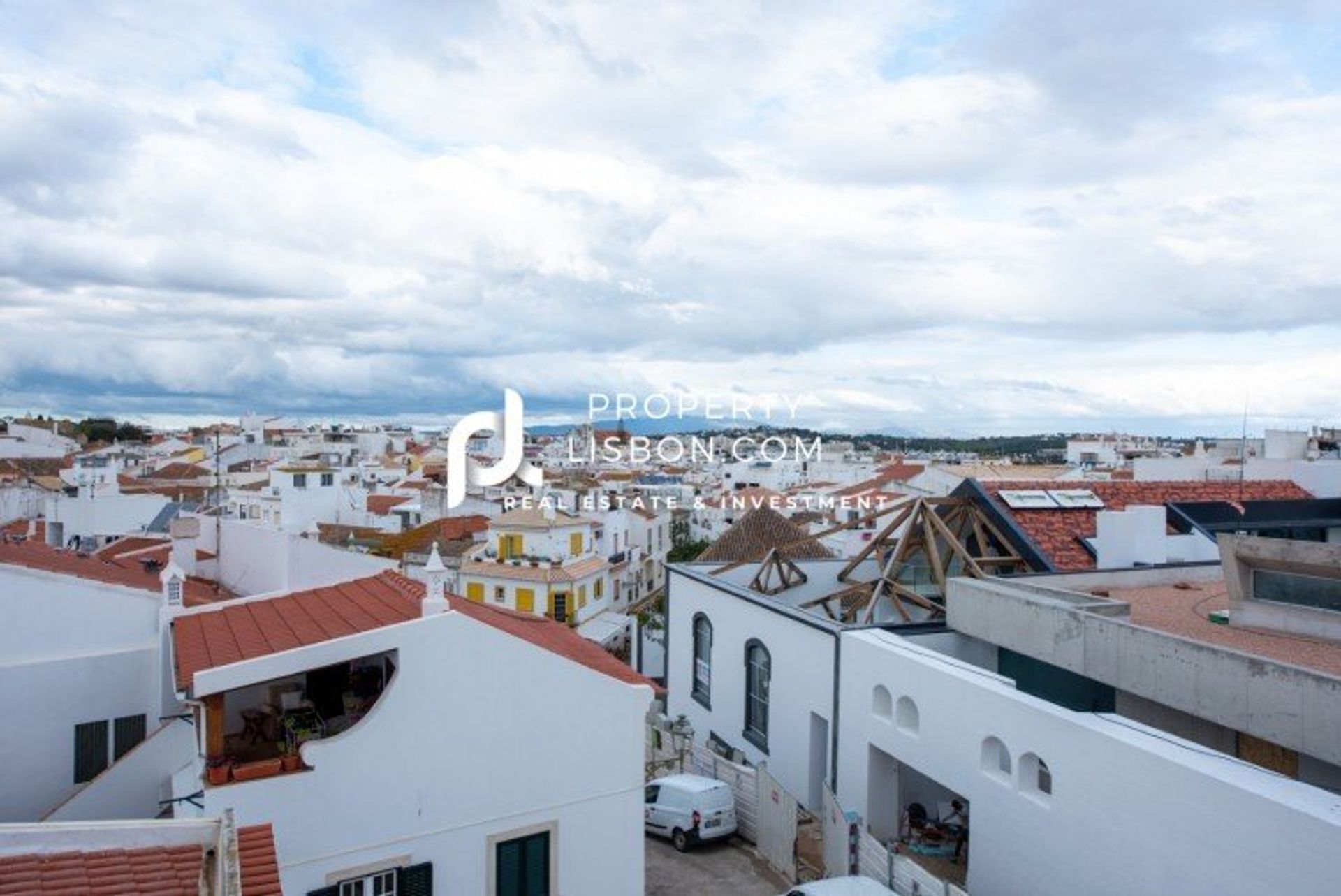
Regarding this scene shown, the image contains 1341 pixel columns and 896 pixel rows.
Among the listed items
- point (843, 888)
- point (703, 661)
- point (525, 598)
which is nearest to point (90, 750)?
point (843, 888)

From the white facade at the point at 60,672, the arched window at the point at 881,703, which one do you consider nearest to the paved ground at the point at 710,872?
the arched window at the point at 881,703

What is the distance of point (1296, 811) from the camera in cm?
888

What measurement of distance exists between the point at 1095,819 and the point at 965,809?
535cm

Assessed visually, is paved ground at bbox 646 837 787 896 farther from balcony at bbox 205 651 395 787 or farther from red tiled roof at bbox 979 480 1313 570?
red tiled roof at bbox 979 480 1313 570

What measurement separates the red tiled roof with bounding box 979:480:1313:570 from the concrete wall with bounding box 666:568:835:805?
5200 millimetres

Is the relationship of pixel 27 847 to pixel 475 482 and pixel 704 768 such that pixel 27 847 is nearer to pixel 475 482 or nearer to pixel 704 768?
pixel 704 768

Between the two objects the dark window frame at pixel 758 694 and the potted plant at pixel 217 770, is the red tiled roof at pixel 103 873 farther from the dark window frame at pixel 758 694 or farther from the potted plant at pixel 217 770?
the dark window frame at pixel 758 694

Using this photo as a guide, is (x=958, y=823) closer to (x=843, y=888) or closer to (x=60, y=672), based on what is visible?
(x=843, y=888)

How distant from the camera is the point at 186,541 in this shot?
2105 centimetres

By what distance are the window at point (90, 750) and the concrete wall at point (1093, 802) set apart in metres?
11.9

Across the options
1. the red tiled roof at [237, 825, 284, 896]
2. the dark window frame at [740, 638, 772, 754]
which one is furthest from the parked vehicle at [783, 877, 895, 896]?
the dark window frame at [740, 638, 772, 754]

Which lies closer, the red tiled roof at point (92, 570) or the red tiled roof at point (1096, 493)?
the red tiled roof at point (92, 570)

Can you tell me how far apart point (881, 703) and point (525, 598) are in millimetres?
23489

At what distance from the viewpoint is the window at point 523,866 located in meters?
11.4
